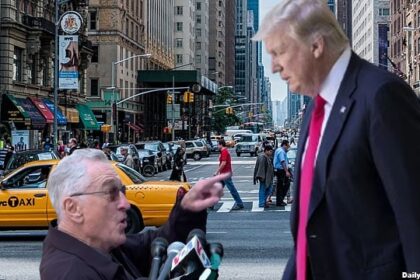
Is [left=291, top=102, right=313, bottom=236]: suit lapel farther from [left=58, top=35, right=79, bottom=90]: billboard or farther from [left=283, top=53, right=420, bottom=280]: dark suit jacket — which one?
[left=58, top=35, right=79, bottom=90]: billboard

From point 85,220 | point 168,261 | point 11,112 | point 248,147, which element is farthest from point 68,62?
point 168,261

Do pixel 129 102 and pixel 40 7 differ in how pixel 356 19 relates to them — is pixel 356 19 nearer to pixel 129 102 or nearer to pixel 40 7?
pixel 129 102

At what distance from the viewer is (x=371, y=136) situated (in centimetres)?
248

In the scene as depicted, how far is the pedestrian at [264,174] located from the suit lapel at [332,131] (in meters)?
16.5

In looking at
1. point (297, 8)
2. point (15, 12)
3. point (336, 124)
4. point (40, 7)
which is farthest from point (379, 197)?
point (40, 7)

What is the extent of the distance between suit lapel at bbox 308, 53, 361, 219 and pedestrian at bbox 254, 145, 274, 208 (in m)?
16.5

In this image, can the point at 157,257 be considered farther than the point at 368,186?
Yes

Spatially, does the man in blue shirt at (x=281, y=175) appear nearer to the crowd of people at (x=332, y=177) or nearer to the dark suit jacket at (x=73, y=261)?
the dark suit jacket at (x=73, y=261)

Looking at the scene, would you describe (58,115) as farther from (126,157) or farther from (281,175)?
(281,175)

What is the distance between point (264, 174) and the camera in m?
19.2

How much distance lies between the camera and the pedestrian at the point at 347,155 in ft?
8.03

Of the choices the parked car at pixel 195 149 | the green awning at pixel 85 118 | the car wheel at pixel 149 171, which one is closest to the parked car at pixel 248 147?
the parked car at pixel 195 149

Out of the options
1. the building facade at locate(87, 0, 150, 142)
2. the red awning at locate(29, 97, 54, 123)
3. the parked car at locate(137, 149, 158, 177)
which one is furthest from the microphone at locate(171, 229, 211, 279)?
the building facade at locate(87, 0, 150, 142)

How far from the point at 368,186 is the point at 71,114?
50.8 m
